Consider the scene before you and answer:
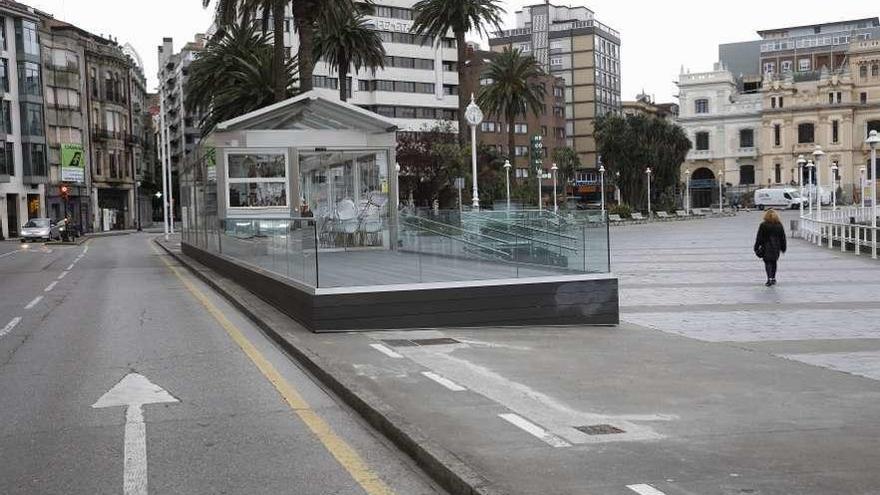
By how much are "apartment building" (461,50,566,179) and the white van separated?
2742cm

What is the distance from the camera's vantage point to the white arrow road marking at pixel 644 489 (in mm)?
5272

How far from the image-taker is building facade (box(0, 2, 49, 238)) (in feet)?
242

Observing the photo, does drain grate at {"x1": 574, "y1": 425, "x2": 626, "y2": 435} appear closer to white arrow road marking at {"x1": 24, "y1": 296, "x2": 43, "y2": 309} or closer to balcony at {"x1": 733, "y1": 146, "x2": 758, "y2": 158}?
white arrow road marking at {"x1": 24, "y1": 296, "x2": 43, "y2": 309}

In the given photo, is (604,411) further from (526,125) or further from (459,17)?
(526,125)

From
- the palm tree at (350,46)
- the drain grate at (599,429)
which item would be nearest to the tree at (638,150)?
the palm tree at (350,46)

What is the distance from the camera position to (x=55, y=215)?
8119 cm

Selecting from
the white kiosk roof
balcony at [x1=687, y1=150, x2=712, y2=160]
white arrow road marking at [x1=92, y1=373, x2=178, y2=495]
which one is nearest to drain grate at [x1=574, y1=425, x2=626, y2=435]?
white arrow road marking at [x1=92, y1=373, x2=178, y2=495]

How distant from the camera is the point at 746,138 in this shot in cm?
13088

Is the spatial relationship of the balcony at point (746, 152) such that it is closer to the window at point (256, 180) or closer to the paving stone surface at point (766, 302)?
the paving stone surface at point (766, 302)

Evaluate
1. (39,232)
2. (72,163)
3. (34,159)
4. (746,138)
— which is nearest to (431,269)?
(39,232)

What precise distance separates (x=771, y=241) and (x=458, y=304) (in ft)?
33.8

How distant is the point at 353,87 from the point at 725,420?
93.4 m

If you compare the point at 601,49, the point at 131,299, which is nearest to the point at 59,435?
the point at 131,299

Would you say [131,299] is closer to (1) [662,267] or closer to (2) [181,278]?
(2) [181,278]
